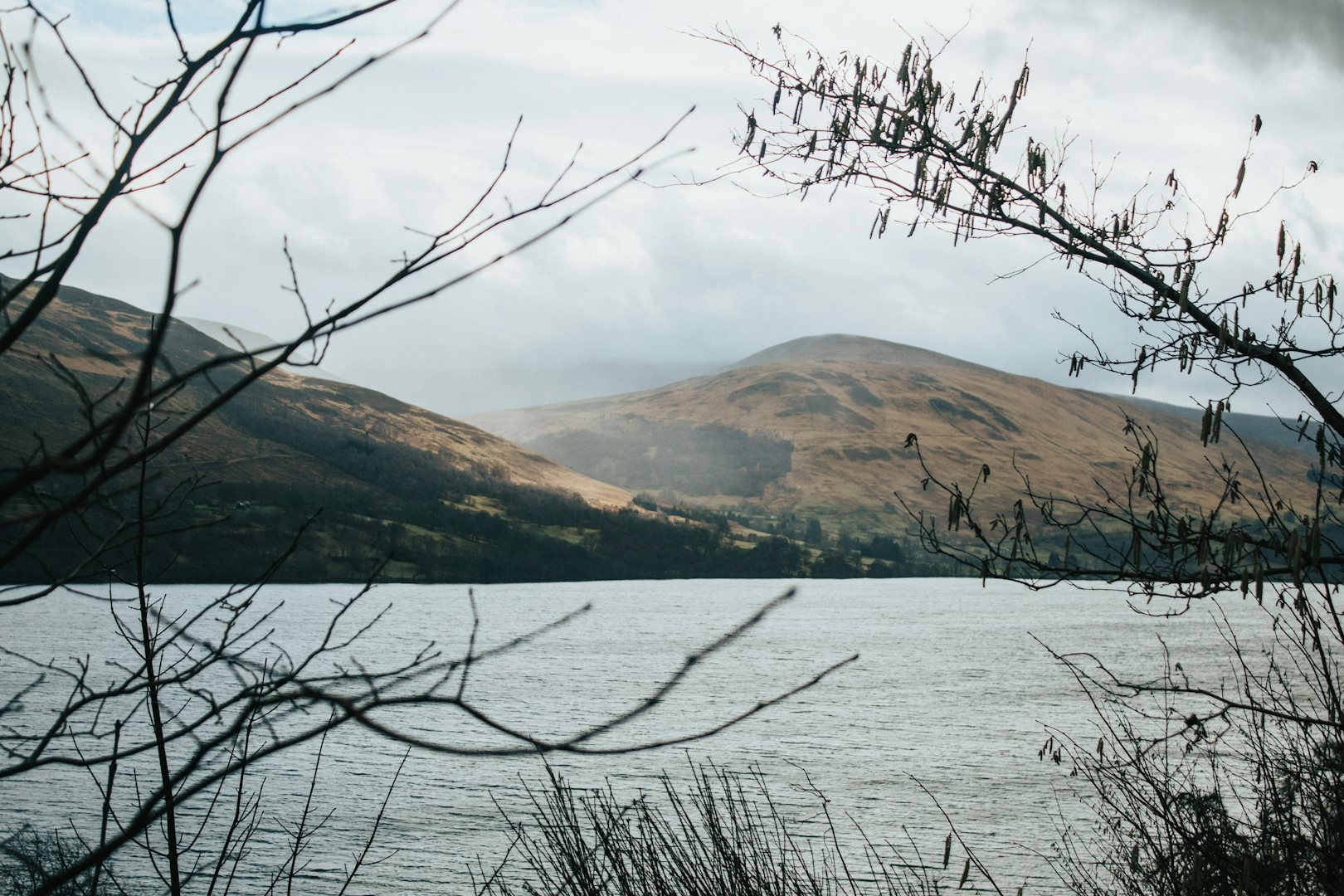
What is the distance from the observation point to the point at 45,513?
1248mm

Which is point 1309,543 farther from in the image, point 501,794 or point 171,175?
point 501,794

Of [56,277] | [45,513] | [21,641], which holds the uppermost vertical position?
[56,277]

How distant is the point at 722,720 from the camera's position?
68.9 m

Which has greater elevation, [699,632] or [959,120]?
[959,120]

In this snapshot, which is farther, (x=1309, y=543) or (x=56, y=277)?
(x=1309, y=543)

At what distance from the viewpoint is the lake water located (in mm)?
39625

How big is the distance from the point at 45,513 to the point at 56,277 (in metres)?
0.93

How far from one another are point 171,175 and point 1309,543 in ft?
16.5

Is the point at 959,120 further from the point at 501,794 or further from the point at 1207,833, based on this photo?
the point at 501,794

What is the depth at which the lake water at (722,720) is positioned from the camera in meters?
39.6

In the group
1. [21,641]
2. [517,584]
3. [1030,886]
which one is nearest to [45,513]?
[1030,886]

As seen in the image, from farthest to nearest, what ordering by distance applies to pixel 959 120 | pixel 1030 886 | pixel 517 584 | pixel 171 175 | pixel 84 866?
pixel 517 584
pixel 1030 886
pixel 959 120
pixel 171 175
pixel 84 866

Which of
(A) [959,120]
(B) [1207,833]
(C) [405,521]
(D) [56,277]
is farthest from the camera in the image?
(C) [405,521]

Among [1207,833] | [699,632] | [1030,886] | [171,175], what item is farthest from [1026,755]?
[699,632]
